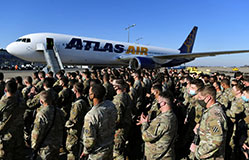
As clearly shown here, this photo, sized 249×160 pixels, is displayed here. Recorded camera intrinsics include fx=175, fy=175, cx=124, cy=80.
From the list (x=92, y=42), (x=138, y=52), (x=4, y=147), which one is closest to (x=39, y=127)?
(x=4, y=147)

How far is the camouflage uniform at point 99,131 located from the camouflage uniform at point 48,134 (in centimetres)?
76

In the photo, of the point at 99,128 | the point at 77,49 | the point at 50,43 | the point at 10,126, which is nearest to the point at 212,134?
the point at 99,128

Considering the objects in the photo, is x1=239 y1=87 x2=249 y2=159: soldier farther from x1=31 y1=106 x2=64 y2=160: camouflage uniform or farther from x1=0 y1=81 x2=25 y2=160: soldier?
x1=0 y1=81 x2=25 y2=160: soldier

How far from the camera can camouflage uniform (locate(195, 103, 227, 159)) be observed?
7.52ft

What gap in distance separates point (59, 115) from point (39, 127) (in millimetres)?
387

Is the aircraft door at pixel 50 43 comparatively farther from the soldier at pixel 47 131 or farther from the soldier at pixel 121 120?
the soldier at pixel 47 131

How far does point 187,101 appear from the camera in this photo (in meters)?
5.48

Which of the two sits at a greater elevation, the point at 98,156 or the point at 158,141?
the point at 158,141

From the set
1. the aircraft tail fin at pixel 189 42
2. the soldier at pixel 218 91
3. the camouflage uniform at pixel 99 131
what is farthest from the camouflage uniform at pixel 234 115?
the aircraft tail fin at pixel 189 42

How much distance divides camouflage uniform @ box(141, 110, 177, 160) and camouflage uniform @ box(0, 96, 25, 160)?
2562mm

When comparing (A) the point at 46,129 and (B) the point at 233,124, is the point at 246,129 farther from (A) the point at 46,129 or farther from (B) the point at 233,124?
(A) the point at 46,129

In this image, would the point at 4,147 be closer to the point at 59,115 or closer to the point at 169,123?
the point at 59,115

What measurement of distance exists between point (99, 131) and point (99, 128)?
5 centimetres

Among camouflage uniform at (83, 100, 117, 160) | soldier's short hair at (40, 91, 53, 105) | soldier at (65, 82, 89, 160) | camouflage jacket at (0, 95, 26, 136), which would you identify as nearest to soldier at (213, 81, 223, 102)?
camouflage uniform at (83, 100, 117, 160)
